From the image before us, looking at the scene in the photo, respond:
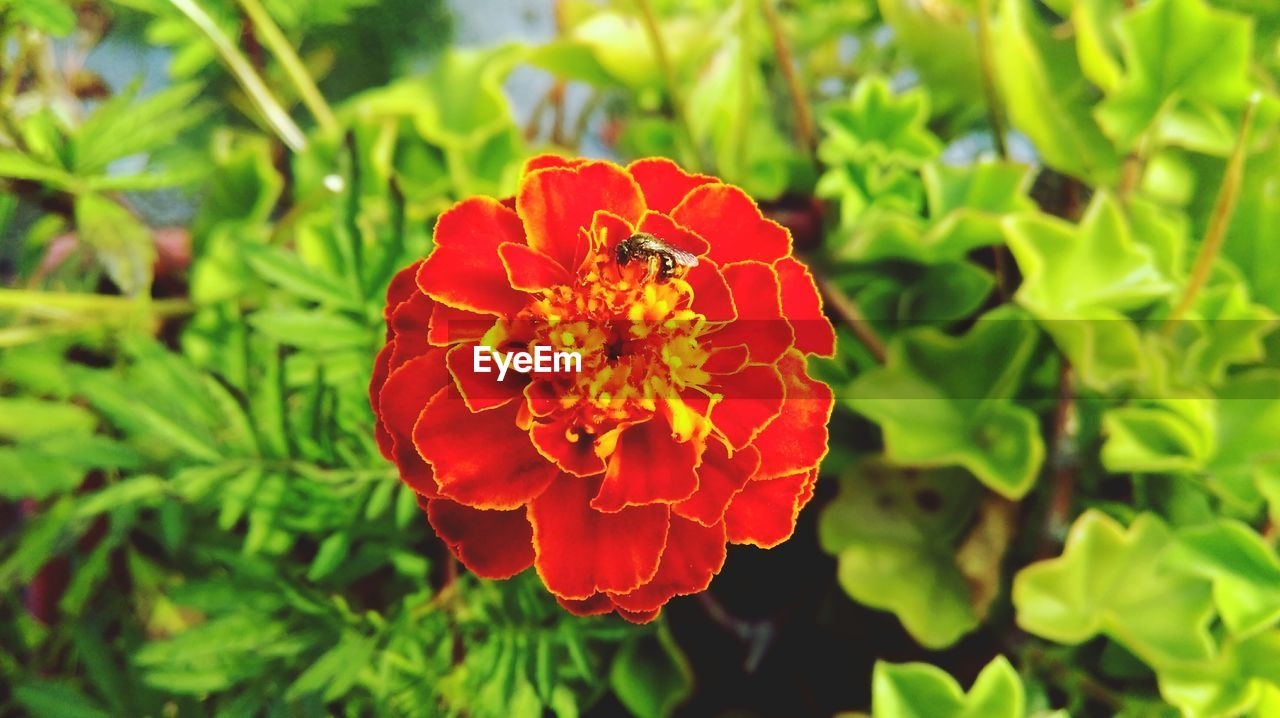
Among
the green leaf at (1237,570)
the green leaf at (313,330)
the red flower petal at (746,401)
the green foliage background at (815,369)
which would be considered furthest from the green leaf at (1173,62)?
the green leaf at (313,330)

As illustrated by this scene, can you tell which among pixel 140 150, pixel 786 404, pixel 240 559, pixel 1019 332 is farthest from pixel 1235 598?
pixel 140 150

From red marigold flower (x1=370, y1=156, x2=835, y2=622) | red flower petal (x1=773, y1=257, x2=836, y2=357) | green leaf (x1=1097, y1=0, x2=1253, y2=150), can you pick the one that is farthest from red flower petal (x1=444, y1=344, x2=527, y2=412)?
green leaf (x1=1097, y1=0, x2=1253, y2=150)

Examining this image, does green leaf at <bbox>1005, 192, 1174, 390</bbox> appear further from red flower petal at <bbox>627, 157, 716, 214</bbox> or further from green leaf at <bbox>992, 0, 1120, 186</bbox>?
red flower petal at <bbox>627, 157, 716, 214</bbox>

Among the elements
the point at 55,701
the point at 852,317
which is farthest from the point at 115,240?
the point at 852,317

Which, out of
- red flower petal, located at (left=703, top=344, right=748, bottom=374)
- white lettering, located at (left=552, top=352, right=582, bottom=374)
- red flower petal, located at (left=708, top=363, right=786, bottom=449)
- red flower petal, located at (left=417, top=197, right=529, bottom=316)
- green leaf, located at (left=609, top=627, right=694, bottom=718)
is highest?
red flower petal, located at (left=417, top=197, right=529, bottom=316)

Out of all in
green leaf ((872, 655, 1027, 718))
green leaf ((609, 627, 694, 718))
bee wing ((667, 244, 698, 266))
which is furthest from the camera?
green leaf ((609, 627, 694, 718))

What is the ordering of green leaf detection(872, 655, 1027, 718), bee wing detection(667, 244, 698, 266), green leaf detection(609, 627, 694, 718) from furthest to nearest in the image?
green leaf detection(609, 627, 694, 718), green leaf detection(872, 655, 1027, 718), bee wing detection(667, 244, 698, 266)
